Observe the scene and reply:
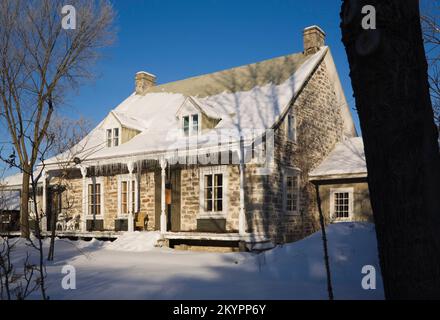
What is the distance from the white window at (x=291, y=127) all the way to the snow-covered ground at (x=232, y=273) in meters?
5.51

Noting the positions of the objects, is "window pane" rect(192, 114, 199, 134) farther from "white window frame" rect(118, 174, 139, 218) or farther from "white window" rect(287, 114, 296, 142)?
"white window" rect(287, 114, 296, 142)

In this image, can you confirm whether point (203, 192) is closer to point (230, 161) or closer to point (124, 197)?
point (230, 161)

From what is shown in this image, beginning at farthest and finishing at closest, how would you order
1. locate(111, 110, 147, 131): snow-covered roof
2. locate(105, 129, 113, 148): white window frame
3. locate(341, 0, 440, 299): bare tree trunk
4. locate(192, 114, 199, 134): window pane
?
locate(105, 129, 113, 148): white window frame < locate(111, 110, 147, 131): snow-covered roof < locate(192, 114, 199, 134): window pane < locate(341, 0, 440, 299): bare tree trunk

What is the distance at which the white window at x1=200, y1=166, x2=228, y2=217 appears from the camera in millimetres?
14891

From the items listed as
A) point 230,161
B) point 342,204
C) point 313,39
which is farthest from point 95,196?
point 313,39

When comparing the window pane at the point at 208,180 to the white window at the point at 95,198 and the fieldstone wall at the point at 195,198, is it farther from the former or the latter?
the white window at the point at 95,198

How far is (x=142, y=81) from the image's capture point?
74.4ft

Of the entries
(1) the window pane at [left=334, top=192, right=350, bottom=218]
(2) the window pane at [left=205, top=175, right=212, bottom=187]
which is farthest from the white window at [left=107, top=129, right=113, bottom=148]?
(1) the window pane at [left=334, top=192, right=350, bottom=218]

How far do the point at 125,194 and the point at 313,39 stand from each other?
1039cm

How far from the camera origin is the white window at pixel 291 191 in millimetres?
15234

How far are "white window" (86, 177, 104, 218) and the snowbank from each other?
3768mm

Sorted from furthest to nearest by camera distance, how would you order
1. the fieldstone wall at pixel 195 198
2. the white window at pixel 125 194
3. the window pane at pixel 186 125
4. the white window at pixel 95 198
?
the white window at pixel 95 198
the white window at pixel 125 194
the window pane at pixel 186 125
the fieldstone wall at pixel 195 198

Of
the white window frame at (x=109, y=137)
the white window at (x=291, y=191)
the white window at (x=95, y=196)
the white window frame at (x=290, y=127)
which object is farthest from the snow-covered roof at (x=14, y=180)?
the white window frame at (x=290, y=127)
